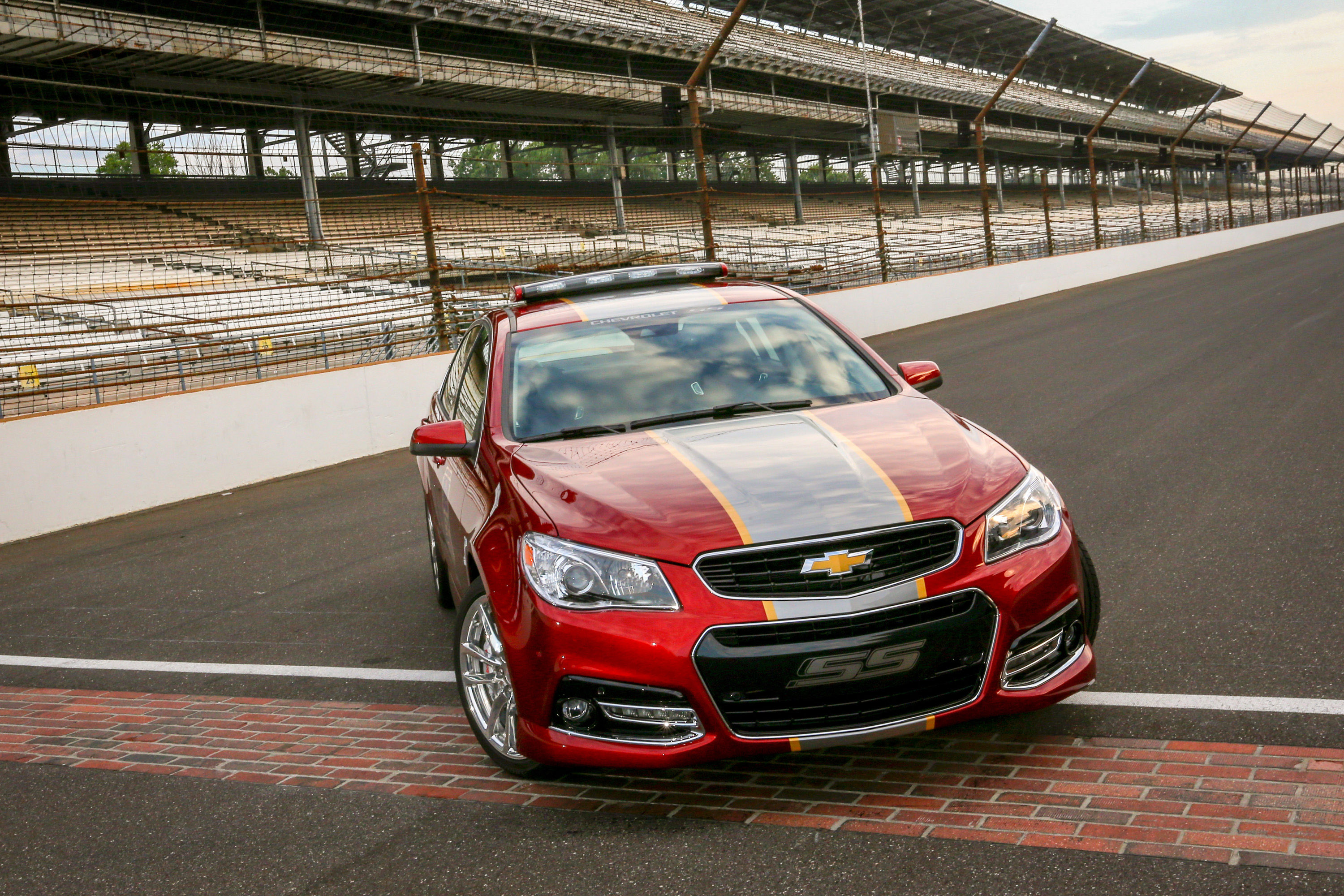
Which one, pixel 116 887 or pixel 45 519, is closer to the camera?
pixel 116 887

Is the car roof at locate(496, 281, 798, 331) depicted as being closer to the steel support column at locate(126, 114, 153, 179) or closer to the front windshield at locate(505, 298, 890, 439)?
the front windshield at locate(505, 298, 890, 439)

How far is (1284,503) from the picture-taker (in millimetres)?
6500

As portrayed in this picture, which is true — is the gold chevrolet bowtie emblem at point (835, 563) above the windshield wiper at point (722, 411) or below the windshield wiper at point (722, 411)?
below

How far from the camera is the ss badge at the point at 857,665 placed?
3.13 m

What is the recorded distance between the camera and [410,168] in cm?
1520

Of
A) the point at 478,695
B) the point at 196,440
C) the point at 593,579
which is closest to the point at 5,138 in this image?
the point at 196,440

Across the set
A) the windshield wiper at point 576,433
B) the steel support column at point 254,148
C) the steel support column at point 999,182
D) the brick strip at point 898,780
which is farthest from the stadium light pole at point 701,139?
the steel support column at point 999,182

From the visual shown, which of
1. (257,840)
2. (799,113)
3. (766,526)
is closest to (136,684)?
(257,840)

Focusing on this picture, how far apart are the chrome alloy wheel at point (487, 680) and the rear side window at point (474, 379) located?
0.96 metres

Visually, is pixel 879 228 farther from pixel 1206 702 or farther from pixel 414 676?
pixel 1206 702

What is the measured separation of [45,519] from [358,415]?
11.9 feet

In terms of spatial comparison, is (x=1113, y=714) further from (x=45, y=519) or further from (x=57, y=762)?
(x=45, y=519)

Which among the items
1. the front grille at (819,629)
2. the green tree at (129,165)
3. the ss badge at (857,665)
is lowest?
the ss badge at (857,665)

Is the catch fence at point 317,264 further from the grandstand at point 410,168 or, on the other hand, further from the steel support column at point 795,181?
the steel support column at point 795,181
